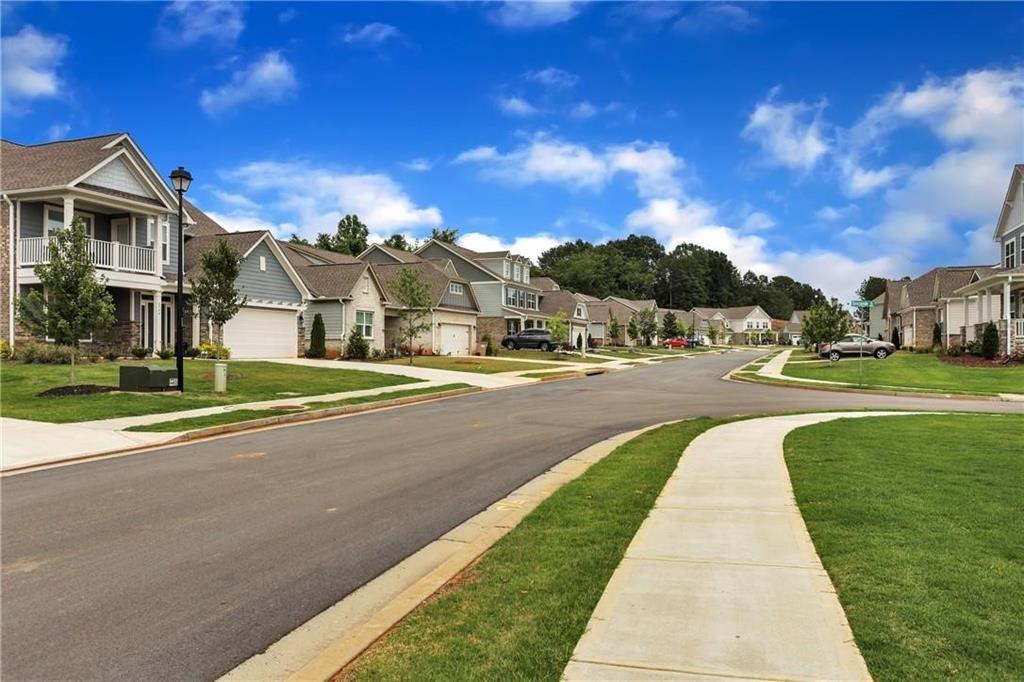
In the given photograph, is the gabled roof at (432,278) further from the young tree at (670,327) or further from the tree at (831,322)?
the young tree at (670,327)

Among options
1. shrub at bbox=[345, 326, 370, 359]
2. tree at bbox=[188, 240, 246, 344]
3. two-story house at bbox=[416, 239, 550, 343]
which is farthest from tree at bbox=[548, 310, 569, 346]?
tree at bbox=[188, 240, 246, 344]

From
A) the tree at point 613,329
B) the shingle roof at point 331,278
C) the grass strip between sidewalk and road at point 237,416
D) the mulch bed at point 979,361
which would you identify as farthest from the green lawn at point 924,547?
the tree at point 613,329

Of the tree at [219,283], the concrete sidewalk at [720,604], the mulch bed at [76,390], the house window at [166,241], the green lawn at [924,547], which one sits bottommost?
the concrete sidewalk at [720,604]

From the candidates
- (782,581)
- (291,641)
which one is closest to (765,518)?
(782,581)

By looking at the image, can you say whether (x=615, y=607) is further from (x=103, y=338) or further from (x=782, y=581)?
(x=103, y=338)

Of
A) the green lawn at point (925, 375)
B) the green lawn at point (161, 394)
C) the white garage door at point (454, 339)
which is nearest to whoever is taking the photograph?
the green lawn at point (161, 394)

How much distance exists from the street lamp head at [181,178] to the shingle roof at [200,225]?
687 inches

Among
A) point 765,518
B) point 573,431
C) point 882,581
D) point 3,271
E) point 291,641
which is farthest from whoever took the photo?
point 3,271

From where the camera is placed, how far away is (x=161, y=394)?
18.3m

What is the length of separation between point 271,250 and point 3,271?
40.4 ft

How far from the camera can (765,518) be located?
22.1 feet

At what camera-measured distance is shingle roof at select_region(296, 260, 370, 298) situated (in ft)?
127

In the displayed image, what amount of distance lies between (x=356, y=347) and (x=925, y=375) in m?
27.6

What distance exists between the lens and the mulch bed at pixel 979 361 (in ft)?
105
